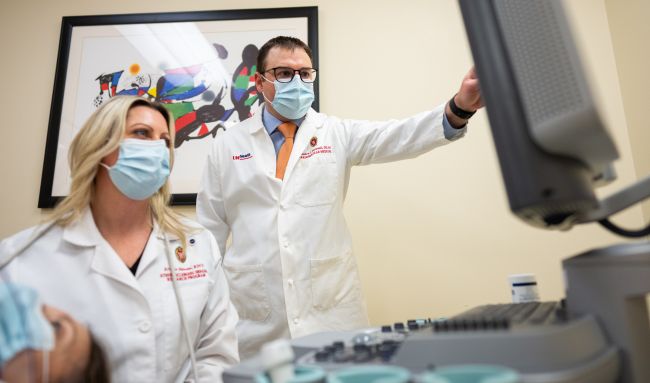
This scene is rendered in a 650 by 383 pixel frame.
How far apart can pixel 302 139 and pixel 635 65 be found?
130cm

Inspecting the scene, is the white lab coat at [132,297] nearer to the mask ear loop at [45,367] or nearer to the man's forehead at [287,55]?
the mask ear loop at [45,367]

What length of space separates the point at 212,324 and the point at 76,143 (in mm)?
545

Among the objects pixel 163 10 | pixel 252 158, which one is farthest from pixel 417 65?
pixel 163 10

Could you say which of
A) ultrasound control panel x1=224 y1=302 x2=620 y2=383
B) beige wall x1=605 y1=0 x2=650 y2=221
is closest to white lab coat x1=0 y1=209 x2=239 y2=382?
ultrasound control panel x1=224 y1=302 x2=620 y2=383

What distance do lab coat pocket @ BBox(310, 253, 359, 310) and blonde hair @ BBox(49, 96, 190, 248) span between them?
17.3 inches

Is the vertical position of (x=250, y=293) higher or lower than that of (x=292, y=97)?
lower

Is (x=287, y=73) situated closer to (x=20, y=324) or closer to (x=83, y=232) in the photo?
(x=83, y=232)

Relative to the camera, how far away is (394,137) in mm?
1312

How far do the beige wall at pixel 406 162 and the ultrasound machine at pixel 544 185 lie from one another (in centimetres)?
108

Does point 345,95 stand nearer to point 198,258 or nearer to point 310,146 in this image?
point 310,146

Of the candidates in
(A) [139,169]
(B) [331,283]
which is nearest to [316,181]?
(B) [331,283]

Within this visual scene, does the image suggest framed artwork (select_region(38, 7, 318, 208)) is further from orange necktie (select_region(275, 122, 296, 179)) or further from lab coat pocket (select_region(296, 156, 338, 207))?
lab coat pocket (select_region(296, 156, 338, 207))

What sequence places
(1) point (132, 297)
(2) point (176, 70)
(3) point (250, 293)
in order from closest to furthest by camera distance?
(1) point (132, 297) → (3) point (250, 293) → (2) point (176, 70)

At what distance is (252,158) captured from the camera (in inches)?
54.0
